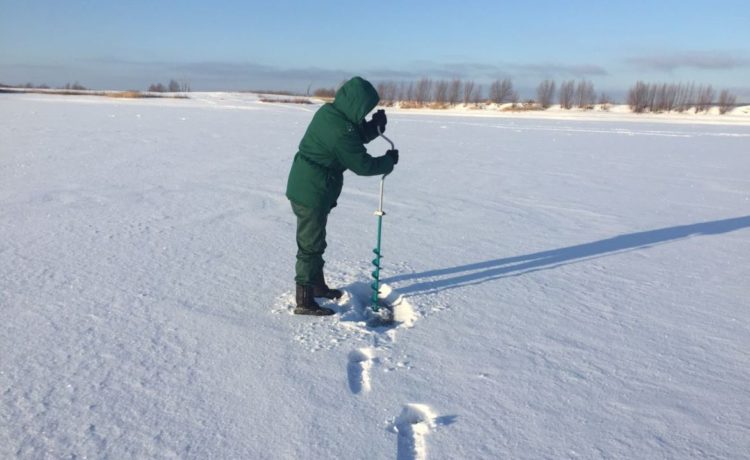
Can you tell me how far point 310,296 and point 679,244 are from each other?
4121mm

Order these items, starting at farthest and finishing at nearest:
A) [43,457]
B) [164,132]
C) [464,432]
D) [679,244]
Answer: [164,132] < [679,244] < [464,432] < [43,457]

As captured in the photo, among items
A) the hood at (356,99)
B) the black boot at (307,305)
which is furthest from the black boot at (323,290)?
the hood at (356,99)

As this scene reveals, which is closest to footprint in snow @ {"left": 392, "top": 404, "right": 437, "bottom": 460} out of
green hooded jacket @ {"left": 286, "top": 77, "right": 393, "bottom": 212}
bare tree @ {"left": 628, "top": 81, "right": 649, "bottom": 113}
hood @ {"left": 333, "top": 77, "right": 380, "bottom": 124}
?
green hooded jacket @ {"left": 286, "top": 77, "right": 393, "bottom": 212}

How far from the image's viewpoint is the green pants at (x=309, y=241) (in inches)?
142

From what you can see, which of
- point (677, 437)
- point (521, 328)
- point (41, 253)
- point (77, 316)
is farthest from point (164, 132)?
point (677, 437)

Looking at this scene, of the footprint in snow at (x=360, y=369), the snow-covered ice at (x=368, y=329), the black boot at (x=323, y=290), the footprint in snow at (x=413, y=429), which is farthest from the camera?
the black boot at (x=323, y=290)

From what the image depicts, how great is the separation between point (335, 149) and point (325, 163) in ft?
0.49

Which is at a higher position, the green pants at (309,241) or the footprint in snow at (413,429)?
the green pants at (309,241)

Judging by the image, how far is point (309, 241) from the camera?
3656 mm

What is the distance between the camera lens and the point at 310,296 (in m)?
3.64

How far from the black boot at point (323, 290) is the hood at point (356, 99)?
3.62 ft

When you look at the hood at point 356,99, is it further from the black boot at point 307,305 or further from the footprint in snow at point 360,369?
the footprint in snow at point 360,369

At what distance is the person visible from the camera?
338 cm

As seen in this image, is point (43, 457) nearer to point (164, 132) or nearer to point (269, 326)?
point (269, 326)
